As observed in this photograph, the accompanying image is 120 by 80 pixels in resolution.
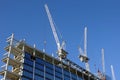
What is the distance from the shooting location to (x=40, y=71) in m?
102

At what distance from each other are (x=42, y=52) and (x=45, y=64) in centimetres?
547

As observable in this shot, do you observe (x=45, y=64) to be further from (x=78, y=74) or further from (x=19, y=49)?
(x=78, y=74)

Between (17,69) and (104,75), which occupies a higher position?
(104,75)

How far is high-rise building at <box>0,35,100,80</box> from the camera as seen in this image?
94.6 m

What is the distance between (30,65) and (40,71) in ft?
16.6

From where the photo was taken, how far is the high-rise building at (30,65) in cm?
9462

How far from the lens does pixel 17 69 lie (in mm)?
96312

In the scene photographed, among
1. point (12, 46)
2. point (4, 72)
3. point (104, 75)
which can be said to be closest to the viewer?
point (4, 72)

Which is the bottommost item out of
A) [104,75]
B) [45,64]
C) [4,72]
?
[4,72]

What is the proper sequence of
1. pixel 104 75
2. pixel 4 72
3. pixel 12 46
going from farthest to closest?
1. pixel 104 75
2. pixel 12 46
3. pixel 4 72

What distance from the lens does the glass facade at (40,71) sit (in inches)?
3794

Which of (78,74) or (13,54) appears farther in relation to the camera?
(78,74)

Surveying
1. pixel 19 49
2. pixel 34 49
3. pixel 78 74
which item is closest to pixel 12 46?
pixel 19 49

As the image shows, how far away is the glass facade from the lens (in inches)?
3794
